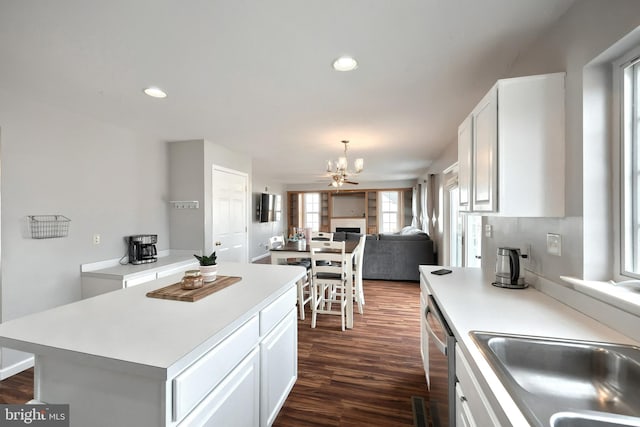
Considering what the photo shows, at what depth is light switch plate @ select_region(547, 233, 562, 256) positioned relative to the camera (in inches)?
56.5

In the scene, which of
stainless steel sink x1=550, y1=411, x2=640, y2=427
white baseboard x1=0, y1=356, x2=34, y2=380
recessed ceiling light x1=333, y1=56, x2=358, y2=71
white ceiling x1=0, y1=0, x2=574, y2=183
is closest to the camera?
stainless steel sink x1=550, y1=411, x2=640, y2=427

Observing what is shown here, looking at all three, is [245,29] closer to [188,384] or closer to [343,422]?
[188,384]

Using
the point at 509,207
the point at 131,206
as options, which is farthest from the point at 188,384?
the point at 131,206

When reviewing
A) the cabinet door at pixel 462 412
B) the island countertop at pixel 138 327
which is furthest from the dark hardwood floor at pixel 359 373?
the island countertop at pixel 138 327

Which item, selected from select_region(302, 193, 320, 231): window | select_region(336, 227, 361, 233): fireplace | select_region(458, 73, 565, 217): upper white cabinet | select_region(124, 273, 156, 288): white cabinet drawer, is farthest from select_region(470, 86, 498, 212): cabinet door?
select_region(302, 193, 320, 231): window

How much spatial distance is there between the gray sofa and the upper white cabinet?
382 cm

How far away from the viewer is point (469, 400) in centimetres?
97

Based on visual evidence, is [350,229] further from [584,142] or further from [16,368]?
[584,142]

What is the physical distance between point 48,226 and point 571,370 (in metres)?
3.71

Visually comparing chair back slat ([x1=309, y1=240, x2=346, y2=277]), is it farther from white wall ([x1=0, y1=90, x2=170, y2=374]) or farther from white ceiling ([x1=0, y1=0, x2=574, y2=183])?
white wall ([x1=0, y1=90, x2=170, y2=374])

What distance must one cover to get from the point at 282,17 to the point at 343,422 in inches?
94.5

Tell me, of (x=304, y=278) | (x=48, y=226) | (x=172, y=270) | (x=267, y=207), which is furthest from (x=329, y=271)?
(x=267, y=207)

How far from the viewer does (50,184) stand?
2.54 meters

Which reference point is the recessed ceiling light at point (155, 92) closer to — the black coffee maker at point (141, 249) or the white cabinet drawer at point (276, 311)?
the black coffee maker at point (141, 249)
